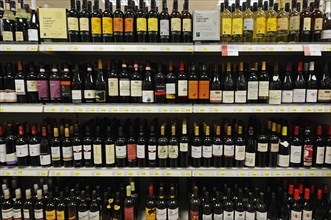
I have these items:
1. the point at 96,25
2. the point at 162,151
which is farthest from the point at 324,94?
the point at 96,25

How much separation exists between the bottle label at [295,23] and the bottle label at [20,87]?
2.06 metres

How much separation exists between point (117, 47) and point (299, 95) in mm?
1397

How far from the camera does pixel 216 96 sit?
1.72m

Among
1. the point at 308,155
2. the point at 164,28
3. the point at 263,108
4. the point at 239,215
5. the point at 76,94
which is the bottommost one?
the point at 239,215

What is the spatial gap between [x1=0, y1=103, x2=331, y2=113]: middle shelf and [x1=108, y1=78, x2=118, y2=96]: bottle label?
A: 0.10m

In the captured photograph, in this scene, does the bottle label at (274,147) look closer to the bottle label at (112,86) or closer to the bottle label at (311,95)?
the bottle label at (311,95)

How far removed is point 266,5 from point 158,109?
1135 mm

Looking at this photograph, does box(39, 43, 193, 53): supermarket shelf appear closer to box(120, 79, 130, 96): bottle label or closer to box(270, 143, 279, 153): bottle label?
box(120, 79, 130, 96): bottle label

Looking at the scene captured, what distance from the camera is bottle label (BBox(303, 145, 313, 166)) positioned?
174 centimetres

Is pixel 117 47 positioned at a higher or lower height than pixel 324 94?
higher

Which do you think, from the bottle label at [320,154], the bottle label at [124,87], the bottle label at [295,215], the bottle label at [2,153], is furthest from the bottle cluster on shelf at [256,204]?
the bottle label at [2,153]

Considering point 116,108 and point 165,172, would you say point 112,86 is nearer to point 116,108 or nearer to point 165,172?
point 116,108

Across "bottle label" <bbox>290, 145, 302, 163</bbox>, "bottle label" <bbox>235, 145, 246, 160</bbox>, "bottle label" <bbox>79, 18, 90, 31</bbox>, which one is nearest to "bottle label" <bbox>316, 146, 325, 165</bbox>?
"bottle label" <bbox>290, 145, 302, 163</bbox>

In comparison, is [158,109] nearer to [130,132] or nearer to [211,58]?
[130,132]
